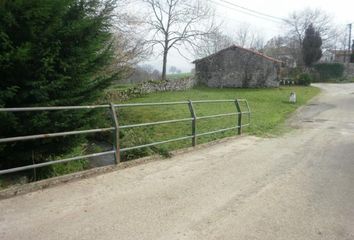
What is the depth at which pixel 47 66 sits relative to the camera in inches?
238

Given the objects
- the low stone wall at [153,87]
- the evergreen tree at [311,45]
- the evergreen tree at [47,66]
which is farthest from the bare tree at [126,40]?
the evergreen tree at [311,45]

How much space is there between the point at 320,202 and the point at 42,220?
11.1 ft

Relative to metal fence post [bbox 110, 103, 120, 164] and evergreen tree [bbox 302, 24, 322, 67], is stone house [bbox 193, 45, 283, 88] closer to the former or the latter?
evergreen tree [bbox 302, 24, 322, 67]

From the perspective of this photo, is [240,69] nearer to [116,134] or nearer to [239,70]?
[239,70]

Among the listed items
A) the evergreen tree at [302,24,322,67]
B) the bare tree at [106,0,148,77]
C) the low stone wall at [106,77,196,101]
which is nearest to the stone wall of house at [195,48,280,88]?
the low stone wall at [106,77,196,101]

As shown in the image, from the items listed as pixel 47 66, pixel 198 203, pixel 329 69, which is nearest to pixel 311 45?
Answer: pixel 329 69

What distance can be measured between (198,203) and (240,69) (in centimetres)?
3063

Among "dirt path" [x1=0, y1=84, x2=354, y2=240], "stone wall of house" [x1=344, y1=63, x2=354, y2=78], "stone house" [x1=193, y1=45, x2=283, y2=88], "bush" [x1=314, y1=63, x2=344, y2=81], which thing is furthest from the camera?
"stone wall of house" [x1=344, y1=63, x2=354, y2=78]

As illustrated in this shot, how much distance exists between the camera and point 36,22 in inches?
233

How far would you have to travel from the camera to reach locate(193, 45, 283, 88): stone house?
109 feet

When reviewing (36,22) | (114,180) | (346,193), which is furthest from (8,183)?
(346,193)

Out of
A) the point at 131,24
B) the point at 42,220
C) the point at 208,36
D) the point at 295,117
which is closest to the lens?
the point at 42,220

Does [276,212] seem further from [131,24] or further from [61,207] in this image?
[131,24]

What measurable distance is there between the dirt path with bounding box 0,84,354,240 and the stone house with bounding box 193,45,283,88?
1078 inches
